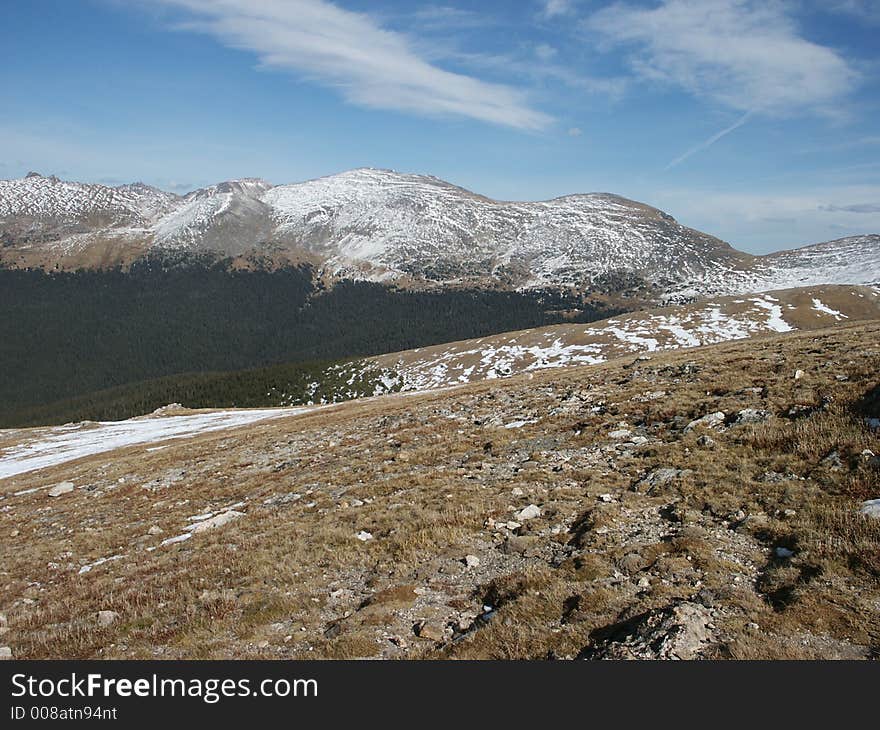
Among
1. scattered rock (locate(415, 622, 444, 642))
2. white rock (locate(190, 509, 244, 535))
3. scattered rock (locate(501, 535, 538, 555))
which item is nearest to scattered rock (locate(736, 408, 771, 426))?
scattered rock (locate(501, 535, 538, 555))

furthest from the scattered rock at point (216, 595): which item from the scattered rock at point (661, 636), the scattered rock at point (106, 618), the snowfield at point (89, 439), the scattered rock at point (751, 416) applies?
the snowfield at point (89, 439)

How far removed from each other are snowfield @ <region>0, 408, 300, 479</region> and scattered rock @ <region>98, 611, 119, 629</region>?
49.3 m

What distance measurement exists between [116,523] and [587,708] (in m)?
21.8

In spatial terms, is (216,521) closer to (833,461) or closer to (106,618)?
(106,618)

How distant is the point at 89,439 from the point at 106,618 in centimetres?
7214

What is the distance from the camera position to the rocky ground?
29.4ft

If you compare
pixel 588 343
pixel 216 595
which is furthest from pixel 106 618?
pixel 588 343

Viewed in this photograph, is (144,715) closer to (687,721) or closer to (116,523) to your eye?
(687,721)

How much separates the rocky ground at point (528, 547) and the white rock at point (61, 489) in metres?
8.01

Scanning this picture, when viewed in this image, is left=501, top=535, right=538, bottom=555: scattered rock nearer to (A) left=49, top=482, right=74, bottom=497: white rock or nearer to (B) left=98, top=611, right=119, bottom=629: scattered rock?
(B) left=98, top=611, right=119, bottom=629: scattered rock

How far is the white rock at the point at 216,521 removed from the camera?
1855cm

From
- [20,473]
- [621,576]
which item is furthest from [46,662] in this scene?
[20,473]

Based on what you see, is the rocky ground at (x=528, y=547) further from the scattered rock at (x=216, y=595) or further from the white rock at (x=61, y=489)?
the white rock at (x=61, y=489)

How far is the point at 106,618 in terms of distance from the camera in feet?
39.2
